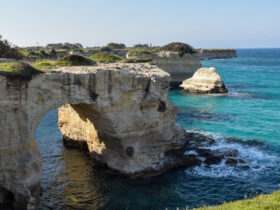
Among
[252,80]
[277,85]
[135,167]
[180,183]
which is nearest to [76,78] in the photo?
[135,167]

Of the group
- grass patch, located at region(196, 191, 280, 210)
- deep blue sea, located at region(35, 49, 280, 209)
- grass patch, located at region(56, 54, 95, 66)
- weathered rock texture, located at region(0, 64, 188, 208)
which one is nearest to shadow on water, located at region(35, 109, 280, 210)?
deep blue sea, located at region(35, 49, 280, 209)

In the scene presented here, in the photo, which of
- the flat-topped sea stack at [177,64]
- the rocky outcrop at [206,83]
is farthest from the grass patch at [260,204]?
the flat-topped sea stack at [177,64]

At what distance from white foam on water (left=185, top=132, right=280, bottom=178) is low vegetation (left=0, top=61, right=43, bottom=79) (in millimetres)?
13066

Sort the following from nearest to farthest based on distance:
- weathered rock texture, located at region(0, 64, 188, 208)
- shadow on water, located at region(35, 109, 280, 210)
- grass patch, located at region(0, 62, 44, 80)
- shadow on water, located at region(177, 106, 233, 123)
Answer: grass patch, located at region(0, 62, 44, 80) → weathered rock texture, located at region(0, 64, 188, 208) → shadow on water, located at region(35, 109, 280, 210) → shadow on water, located at region(177, 106, 233, 123)

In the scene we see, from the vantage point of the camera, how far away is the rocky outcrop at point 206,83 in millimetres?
54750

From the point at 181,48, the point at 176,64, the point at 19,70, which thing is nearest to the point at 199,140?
the point at 19,70

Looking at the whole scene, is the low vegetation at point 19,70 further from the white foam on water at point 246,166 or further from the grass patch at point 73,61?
the white foam on water at point 246,166

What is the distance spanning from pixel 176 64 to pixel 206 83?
1114cm

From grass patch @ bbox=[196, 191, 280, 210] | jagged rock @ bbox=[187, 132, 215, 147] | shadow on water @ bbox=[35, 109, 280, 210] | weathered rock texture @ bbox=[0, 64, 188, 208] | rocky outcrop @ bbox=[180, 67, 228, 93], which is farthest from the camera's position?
rocky outcrop @ bbox=[180, 67, 228, 93]

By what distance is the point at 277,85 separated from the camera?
213 ft

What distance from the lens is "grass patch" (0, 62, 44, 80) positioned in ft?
49.5

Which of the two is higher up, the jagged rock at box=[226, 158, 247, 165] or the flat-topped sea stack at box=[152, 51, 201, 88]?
the flat-topped sea stack at box=[152, 51, 201, 88]

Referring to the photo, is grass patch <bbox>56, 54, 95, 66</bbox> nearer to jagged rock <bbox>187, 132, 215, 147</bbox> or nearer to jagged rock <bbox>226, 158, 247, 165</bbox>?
jagged rock <bbox>187, 132, 215, 147</bbox>

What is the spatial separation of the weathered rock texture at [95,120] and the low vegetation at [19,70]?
0.26m
